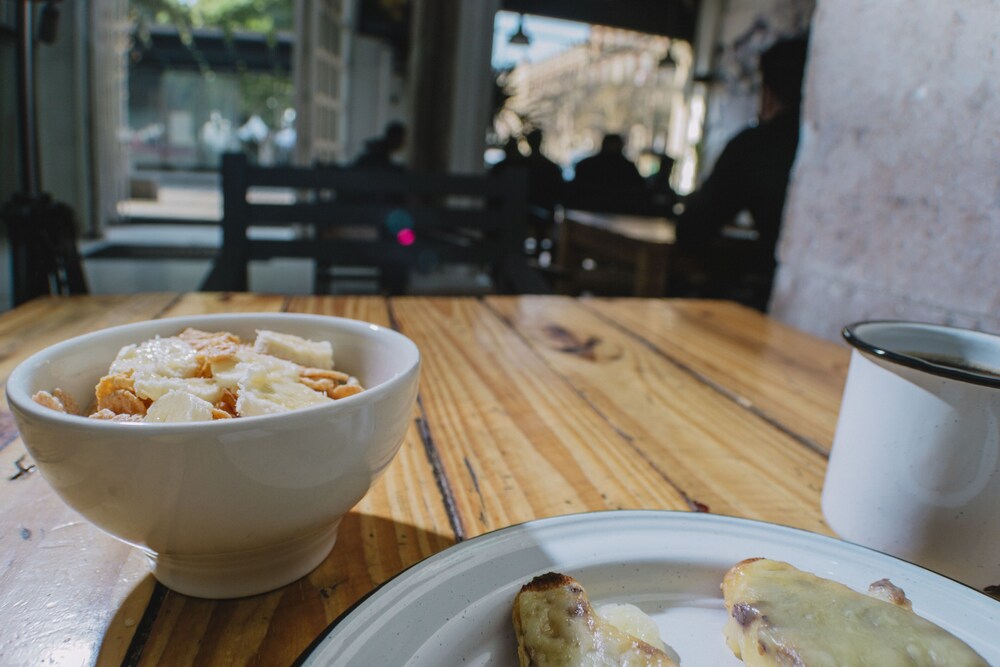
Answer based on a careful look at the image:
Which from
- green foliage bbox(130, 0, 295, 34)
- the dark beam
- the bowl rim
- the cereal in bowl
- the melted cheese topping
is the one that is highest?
green foliage bbox(130, 0, 295, 34)

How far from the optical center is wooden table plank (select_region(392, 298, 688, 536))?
50cm

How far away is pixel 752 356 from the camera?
3.10 feet

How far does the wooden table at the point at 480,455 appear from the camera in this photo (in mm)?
346

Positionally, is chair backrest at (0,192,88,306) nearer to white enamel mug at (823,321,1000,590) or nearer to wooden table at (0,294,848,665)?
wooden table at (0,294,848,665)

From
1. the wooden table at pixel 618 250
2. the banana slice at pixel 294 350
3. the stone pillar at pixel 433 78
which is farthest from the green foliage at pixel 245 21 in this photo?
the banana slice at pixel 294 350

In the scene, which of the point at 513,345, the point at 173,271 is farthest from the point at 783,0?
the point at 513,345

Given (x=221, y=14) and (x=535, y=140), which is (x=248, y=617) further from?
Answer: (x=221, y=14)

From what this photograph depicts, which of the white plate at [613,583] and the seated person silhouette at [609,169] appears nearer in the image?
the white plate at [613,583]

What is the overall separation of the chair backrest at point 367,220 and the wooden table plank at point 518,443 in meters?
0.66

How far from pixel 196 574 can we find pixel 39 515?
16cm

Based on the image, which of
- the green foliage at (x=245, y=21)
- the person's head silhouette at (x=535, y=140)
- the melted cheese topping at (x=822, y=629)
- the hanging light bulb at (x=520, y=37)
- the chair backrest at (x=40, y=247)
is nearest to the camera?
the melted cheese topping at (x=822, y=629)

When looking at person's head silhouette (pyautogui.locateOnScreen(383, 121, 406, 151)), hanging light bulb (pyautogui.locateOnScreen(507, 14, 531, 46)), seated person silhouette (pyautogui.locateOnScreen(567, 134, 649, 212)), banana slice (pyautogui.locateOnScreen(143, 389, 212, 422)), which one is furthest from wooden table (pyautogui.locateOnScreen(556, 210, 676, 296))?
hanging light bulb (pyautogui.locateOnScreen(507, 14, 531, 46))

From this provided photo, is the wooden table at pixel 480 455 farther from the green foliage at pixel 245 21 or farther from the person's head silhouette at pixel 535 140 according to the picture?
the green foliage at pixel 245 21

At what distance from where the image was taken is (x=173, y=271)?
15.8 feet
